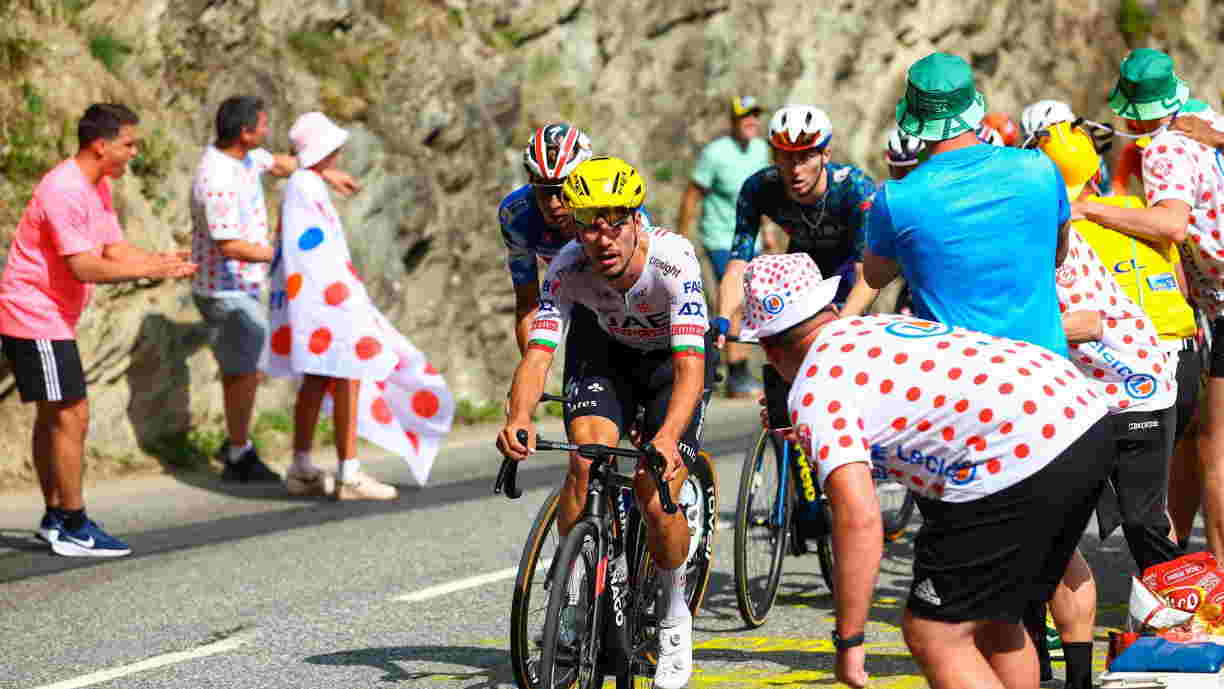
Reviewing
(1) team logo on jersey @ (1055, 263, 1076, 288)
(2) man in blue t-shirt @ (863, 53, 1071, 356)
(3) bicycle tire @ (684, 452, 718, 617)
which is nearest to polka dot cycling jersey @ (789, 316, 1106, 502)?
(2) man in blue t-shirt @ (863, 53, 1071, 356)

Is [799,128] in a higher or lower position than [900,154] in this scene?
higher

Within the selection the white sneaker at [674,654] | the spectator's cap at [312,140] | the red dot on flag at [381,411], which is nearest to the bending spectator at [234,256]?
the spectator's cap at [312,140]

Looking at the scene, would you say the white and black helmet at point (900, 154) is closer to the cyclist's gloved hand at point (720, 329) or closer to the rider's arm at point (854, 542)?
the cyclist's gloved hand at point (720, 329)

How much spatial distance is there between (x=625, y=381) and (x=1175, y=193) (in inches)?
88.3

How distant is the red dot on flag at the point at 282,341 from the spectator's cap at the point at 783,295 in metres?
6.89

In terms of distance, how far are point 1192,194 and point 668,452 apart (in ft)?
8.27

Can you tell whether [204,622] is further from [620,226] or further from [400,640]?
[620,226]

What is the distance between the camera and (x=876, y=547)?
4.17 m

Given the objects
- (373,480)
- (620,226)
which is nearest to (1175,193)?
(620,226)

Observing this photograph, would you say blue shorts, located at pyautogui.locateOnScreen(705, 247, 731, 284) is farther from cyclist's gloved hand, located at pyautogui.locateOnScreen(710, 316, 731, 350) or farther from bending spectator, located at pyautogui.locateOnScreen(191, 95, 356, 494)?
cyclist's gloved hand, located at pyautogui.locateOnScreen(710, 316, 731, 350)

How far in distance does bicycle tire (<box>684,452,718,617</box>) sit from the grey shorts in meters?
5.38

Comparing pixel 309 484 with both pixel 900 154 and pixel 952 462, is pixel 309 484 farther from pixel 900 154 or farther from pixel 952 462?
pixel 952 462

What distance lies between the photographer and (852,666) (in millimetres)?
4152

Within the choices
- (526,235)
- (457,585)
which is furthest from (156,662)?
(526,235)
